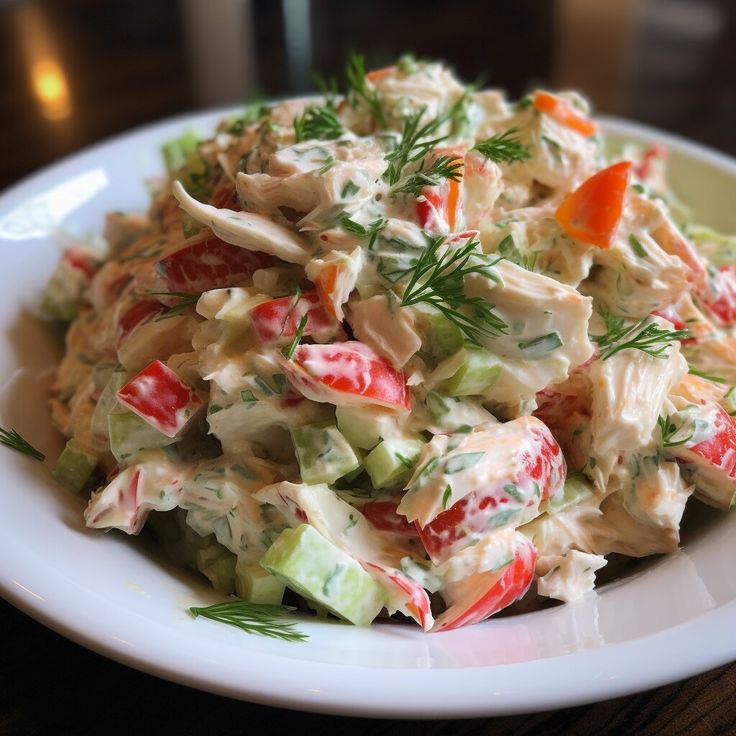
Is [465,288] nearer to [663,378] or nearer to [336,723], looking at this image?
[663,378]

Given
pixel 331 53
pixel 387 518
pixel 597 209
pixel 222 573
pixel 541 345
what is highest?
pixel 597 209

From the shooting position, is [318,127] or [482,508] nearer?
[482,508]

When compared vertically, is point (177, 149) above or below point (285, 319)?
below

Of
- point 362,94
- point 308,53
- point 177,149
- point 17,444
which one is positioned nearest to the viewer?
point 17,444

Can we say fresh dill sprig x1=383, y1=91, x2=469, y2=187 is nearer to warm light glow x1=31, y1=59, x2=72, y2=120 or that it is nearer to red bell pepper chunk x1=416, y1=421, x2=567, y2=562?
red bell pepper chunk x1=416, y1=421, x2=567, y2=562

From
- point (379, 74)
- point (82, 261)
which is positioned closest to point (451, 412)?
→ point (379, 74)

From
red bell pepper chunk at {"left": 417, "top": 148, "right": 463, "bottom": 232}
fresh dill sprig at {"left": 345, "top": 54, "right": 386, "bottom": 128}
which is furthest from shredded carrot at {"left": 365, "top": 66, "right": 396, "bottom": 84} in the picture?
red bell pepper chunk at {"left": 417, "top": 148, "right": 463, "bottom": 232}

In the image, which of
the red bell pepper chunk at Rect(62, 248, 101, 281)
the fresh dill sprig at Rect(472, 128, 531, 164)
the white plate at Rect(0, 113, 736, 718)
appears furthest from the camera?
the red bell pepper chunk at Rect(62, 248, 101, 281)

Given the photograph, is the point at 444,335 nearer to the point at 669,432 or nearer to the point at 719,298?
the point at 669,432
